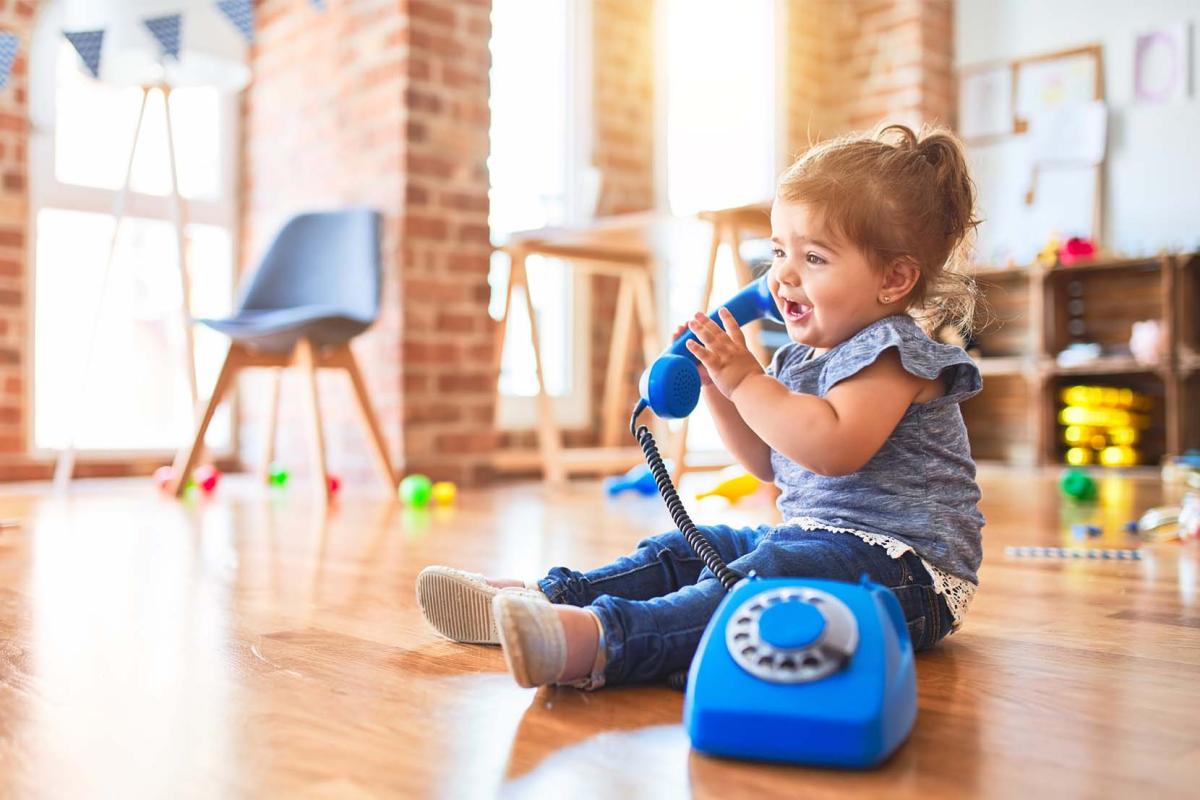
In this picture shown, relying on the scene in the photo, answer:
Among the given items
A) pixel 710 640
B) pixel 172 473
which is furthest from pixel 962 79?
pixel 710 640

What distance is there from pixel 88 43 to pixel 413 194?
2.97 feet

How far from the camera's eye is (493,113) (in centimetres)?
418

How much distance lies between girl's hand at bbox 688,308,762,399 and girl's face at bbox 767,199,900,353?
96 mm

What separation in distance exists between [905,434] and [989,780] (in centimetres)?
42

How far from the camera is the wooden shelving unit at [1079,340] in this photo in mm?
4359

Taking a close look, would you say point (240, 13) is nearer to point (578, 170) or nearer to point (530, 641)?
point (578, 170)

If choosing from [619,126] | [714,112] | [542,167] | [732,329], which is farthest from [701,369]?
[714,112]

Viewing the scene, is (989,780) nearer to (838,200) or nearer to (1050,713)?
(1050,713)

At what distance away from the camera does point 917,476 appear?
1.11m

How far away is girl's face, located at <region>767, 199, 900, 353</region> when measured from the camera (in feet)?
3.64

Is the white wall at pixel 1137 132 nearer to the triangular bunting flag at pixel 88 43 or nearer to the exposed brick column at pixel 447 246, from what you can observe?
the exposed brick column at pixel 447 246

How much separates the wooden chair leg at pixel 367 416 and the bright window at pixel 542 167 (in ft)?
3.60

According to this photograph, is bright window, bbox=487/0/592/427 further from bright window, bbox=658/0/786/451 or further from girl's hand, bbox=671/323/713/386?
girl's hand, bbox=671/323/713/386

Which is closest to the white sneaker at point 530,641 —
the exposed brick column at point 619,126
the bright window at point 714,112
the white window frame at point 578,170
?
the white window frame at point 578,170
